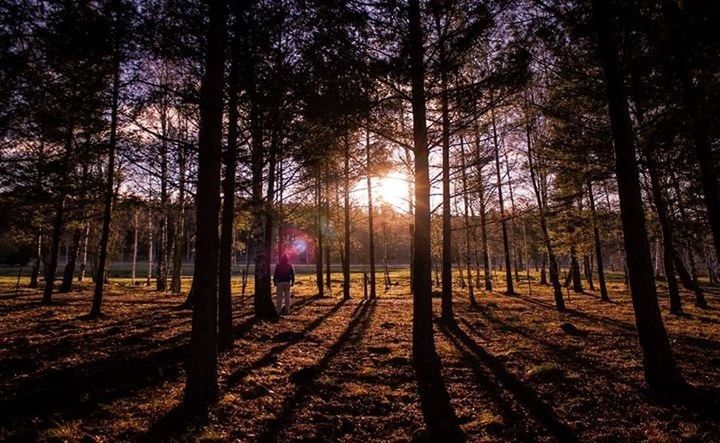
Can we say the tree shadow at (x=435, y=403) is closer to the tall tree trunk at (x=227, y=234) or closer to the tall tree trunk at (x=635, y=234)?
the tall tree trunk at (x=635, y=234)

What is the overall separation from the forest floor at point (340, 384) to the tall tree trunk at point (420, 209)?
666 mm

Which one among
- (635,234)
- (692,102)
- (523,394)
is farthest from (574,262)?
(523,394)

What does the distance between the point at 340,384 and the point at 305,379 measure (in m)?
0.59

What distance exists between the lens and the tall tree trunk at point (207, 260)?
5164 millimetres

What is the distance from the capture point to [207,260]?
205 inches

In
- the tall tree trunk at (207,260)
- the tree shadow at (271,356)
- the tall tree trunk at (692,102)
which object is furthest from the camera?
the tree shadow at (271,356)

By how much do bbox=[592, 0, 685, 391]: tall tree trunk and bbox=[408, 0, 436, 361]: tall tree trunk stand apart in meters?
2.78

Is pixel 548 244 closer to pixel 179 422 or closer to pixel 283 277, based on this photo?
pixel 283 277

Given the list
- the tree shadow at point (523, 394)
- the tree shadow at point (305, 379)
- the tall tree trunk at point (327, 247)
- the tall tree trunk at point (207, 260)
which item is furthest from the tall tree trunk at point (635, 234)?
the tall tree trunk at point (327, 247)

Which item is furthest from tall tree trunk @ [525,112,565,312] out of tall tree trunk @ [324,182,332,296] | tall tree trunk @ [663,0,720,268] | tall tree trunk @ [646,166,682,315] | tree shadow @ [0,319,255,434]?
tree shadow @ [0,319,255,434]

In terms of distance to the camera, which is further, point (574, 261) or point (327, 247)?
point (327, 247)

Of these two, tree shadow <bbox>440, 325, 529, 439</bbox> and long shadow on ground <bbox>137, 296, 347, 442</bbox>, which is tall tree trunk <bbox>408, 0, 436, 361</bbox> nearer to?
tree shadow <bbox>440, 325, 529, 439</bbox>

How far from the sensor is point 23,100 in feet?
22.7

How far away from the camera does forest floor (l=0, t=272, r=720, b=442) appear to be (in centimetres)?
470
